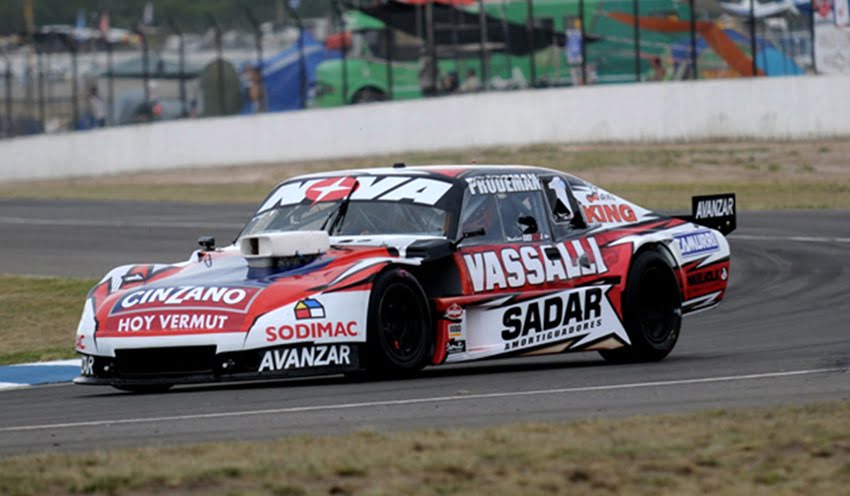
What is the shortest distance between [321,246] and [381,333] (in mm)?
654

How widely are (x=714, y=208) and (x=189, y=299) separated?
14.5 ft

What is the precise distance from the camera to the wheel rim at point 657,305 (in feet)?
35.1

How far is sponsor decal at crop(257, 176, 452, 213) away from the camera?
33.2 feet

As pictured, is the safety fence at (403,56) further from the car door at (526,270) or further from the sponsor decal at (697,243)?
the car door at (526,270)

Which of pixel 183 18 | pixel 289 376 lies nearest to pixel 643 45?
pixel 289 376

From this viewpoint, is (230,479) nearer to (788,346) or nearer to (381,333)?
(381,333)

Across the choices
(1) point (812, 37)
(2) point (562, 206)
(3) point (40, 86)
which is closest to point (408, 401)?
(2) point (562, 206)

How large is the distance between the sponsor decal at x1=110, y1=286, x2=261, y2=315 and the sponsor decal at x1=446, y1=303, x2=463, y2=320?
1.18 metres

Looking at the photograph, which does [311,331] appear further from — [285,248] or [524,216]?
[524,216]

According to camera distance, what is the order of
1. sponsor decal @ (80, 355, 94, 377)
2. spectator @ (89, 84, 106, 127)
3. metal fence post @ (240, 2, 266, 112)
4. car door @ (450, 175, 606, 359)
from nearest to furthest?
sponsor decal @ (80, 355, 94, 377) < car door @ (450, 175, 606, 359) < metal fence post @ (240, 2, 266, 112) < spectator @ (89, 84, 106, 127)

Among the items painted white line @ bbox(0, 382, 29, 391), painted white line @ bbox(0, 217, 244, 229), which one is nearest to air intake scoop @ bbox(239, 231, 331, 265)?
painted white line @ bbox(0, 382, 29, 391)

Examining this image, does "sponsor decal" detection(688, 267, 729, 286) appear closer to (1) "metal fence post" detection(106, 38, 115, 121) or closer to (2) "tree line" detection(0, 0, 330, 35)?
(1) "metal fence post" detection(106, 38, 115, 121)

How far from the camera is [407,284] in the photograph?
30.5ft

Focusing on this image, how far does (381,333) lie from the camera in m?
9.06
